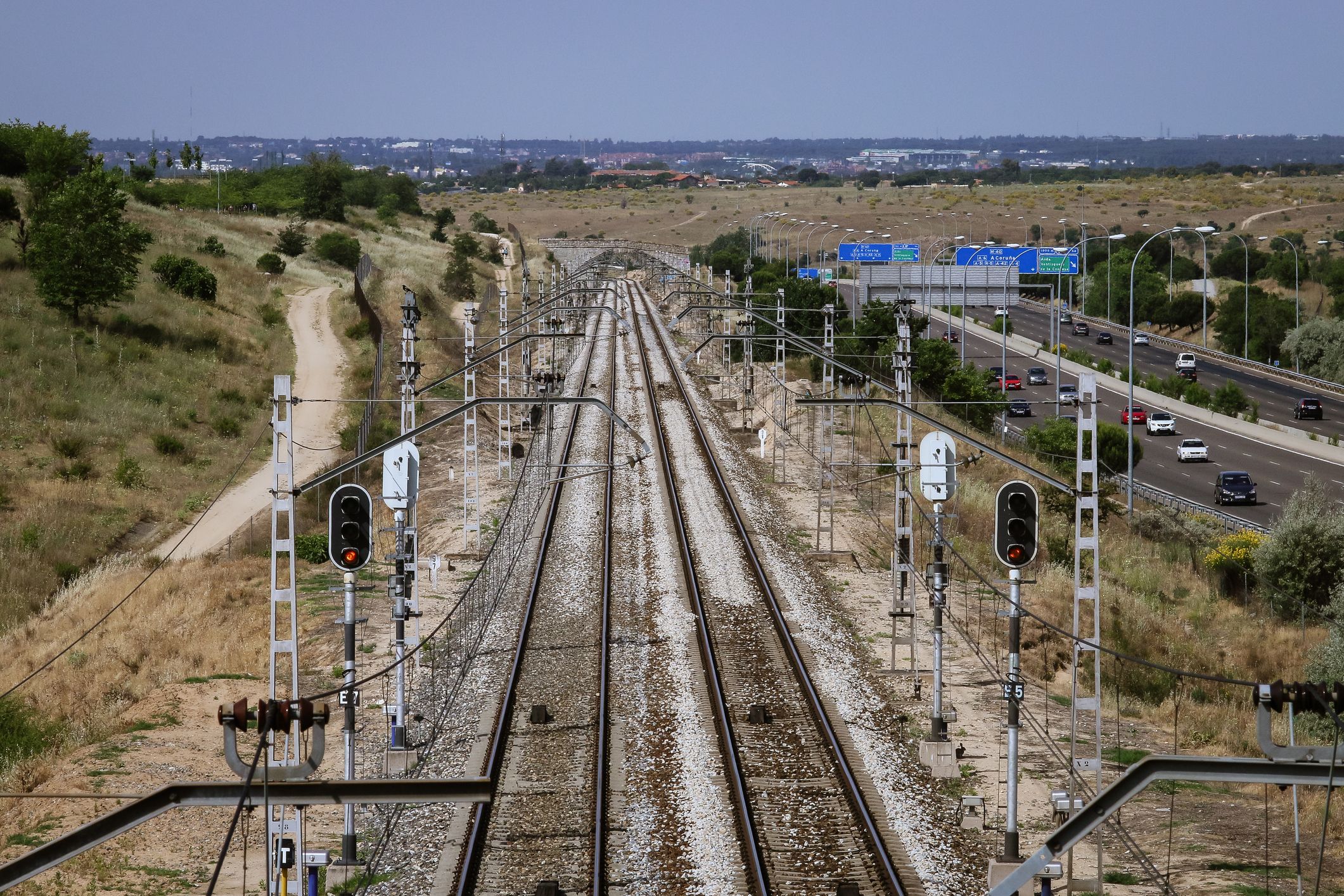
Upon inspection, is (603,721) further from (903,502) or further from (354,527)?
(903,502)

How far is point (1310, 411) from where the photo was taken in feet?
211

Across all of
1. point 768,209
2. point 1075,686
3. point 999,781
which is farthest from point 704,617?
point 768,209

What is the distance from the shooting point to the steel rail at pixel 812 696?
16234 mm

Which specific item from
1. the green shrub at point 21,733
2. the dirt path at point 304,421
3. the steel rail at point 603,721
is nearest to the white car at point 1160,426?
the steel rail at point 603,721

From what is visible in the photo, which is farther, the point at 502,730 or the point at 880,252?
the point at 880,252

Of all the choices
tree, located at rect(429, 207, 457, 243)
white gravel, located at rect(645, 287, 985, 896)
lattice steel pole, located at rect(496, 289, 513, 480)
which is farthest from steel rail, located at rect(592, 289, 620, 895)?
tree, located at rect(429, 207, 457, 243)

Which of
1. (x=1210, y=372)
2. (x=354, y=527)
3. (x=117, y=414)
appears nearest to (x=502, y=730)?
(x=354, y=527)

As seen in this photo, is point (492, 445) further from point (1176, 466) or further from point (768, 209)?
point (768, 209)

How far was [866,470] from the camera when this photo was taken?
4297 cm

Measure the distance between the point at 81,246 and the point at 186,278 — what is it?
12.4 metres

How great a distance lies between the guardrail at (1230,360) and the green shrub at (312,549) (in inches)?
2237

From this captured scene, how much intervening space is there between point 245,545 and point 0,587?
5.83m

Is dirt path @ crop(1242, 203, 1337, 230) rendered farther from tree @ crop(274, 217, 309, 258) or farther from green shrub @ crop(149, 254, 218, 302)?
green shrub @ crop(149, 254, 218, 302)

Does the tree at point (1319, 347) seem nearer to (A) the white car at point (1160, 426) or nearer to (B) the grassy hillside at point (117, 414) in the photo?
(A) the white car at point (1160, 426)
